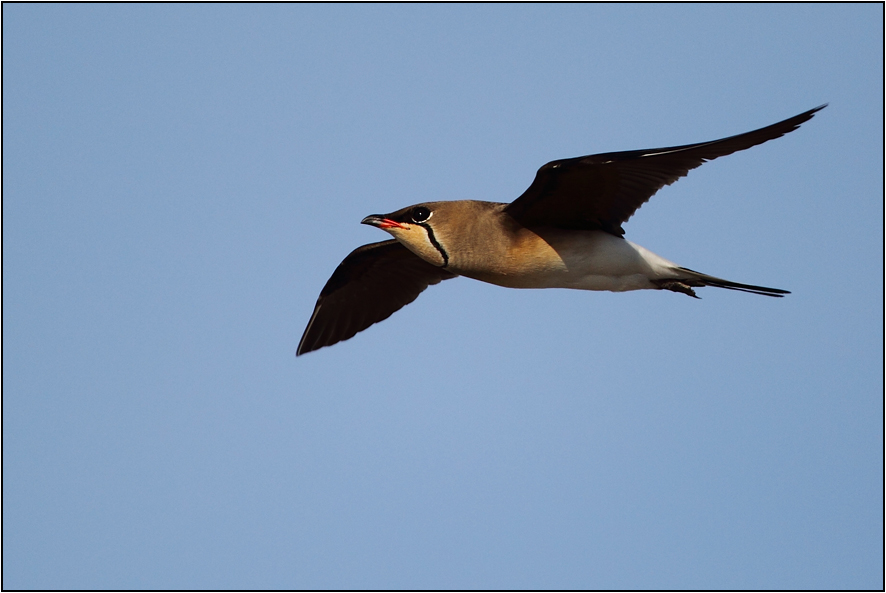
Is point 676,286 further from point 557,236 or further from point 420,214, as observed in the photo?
point 420,214

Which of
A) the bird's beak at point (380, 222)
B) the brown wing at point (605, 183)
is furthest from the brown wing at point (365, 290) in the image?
the brown wing at point (605, 183)

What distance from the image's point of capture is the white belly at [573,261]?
8.62m

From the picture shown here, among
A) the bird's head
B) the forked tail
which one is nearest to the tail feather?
the forked tail

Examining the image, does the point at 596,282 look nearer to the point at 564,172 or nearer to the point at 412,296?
the point at 564,172

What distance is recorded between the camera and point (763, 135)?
7.24 m

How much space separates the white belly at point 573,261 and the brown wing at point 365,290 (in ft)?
6.88

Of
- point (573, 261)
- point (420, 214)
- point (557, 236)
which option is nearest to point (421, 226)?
point (420, 214)

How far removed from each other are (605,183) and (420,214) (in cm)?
164

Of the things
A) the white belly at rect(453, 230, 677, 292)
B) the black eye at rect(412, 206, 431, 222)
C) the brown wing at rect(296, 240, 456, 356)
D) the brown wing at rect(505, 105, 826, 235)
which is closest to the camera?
the brown wing at rect(505, 105, 826, 235)

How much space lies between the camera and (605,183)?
8.37m

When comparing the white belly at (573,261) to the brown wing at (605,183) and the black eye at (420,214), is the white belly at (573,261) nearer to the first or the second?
the brown wing at (605,183)

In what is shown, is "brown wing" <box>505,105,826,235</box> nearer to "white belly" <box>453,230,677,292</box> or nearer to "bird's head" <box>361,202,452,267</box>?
"white belly" <box>453,230,677,292</box>

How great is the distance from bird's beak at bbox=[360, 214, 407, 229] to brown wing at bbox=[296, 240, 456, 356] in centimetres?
171

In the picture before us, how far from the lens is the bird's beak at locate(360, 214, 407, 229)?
878 cm
